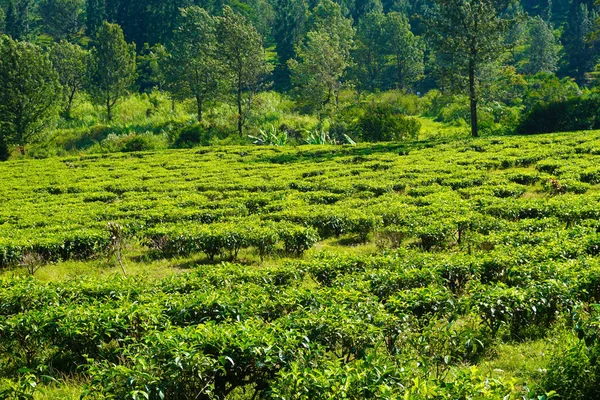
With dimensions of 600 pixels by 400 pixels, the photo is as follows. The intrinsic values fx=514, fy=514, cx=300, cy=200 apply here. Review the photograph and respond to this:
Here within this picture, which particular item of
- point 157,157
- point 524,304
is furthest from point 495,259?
point 157,157

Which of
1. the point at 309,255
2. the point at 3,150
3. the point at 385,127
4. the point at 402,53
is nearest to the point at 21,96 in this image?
the point at 3,150

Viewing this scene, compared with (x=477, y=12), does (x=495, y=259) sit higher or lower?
lower

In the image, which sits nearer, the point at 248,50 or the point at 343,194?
the point at 343,194

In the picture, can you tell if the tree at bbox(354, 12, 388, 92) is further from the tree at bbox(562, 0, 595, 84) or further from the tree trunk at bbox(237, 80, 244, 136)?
the tree trunk at bbox(237, 80, 244, 136)

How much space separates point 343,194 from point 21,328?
11386 mm

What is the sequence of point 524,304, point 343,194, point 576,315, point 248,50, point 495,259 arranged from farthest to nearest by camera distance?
1. point 248,50
2. point 343,194
3. point 495,259
4. point 524,304
5. point 576,315

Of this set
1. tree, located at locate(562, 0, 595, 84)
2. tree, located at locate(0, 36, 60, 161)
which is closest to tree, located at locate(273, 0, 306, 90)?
tree, located at locate(0, 36, 60, 161)

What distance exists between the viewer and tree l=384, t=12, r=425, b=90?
71062mm

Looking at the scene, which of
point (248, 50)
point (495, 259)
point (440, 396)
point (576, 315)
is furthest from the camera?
point (248, 50)

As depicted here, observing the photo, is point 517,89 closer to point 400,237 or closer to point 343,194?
point 343,194

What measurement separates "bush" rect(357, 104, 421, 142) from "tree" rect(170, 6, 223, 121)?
45.2 ft

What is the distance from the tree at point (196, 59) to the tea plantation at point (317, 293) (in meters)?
29.2

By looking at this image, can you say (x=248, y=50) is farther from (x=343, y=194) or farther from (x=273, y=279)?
(x=273, y=279)

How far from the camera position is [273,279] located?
27.8 feet
